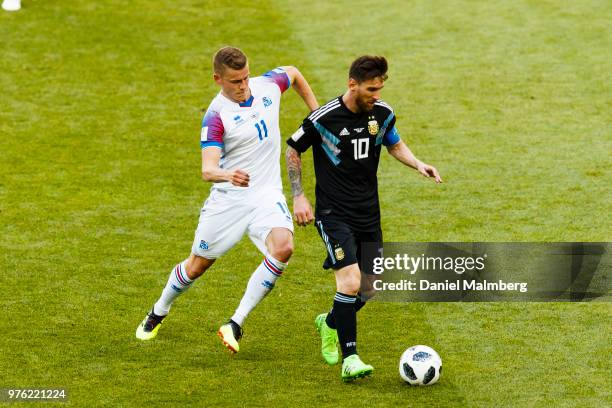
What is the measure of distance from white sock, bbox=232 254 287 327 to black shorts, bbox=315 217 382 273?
0.47 meters

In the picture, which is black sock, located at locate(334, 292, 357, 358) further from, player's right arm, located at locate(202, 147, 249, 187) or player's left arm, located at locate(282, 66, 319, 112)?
player's left arm, located at locate(282, 66, 319, 112)

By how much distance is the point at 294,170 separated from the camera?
923 centimetres

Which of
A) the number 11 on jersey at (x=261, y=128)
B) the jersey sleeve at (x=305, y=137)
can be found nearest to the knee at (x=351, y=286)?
the jersey sleeve at (x=305, y=137)

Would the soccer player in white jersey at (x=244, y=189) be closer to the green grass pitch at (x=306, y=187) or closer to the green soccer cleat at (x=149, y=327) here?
the green soccer cleat at (x=149, y=327)

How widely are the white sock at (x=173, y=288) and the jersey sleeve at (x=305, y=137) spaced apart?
1476mm

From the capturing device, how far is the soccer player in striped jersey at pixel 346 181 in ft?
29.6

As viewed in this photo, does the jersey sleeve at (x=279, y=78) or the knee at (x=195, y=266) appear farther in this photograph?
the jersey sleeve at (x=279, y=78)

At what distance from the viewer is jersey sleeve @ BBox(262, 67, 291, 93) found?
32.7 ft

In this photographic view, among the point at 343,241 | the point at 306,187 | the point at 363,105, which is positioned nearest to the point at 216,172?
the point at 343,241

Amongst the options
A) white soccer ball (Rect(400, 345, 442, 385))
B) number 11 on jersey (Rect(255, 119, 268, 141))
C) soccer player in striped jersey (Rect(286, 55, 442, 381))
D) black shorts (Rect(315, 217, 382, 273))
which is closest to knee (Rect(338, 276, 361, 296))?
soccer player in striped jersey (Rect(286, 55, 442, 381))

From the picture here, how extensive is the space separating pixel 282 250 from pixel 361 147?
3.39ft

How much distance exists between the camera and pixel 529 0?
19.0 meters

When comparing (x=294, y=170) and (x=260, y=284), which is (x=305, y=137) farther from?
(x=260, y=284)

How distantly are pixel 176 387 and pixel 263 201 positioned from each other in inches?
64.5
